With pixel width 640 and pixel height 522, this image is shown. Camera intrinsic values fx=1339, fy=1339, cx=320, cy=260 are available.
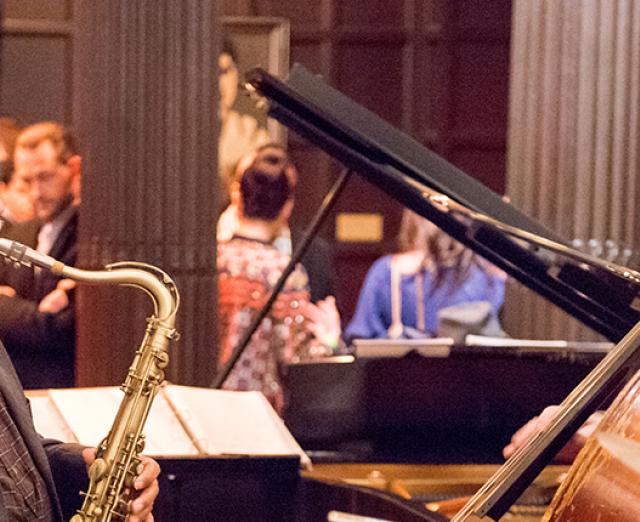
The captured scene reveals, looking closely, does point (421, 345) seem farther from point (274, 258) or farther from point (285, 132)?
point (285, 132)

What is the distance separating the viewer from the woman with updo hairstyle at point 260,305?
192 inches

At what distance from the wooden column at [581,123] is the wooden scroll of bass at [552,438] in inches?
109

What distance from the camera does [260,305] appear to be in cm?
488

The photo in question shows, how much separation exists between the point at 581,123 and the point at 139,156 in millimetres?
1480

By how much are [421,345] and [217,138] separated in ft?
3.65

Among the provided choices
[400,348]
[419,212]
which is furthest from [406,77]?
[419,212]

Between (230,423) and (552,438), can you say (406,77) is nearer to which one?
(230,423)

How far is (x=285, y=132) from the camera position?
798cm

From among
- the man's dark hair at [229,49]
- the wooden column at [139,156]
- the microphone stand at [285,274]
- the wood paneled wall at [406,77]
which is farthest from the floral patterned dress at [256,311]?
the wood paneled wall at [406,77]

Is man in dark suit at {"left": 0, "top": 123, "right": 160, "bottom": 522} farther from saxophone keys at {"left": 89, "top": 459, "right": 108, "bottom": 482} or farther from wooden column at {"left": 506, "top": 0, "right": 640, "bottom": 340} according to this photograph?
wooden column at {"left": 506, "top": 0, "right": 640, "bottom": 340}

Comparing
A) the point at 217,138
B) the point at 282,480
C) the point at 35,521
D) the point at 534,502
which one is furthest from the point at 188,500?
the point at 217,138

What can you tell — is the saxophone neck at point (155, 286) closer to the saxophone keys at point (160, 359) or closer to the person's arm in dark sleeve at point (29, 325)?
the saxophone keys at point (160, 359)

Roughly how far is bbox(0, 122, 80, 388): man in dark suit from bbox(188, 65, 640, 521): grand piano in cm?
145

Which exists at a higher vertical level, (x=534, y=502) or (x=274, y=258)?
(x=274, y=258)
